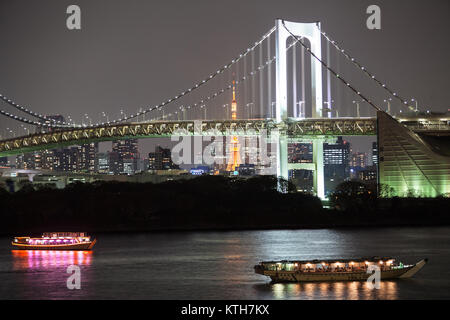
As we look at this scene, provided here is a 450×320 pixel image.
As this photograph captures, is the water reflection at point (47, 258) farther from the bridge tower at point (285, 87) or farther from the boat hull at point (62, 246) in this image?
the bridge tower at point (285, 87)

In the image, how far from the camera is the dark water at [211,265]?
75.3ft

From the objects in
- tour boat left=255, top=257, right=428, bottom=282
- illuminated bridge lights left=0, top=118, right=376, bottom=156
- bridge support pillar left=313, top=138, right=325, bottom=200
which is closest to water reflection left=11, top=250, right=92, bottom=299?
tour boat left=255, top=257, right=428, bottom=282

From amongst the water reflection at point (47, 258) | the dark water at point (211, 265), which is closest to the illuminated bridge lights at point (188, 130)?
the dark water at point (211, 265)

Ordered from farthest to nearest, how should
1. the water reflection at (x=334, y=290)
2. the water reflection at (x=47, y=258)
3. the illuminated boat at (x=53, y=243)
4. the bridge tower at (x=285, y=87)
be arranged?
1. the bridge tower at (x=285, y=87)
2. the illuminated boat at (x=53, y=243)
3. the water reflection at (x=47, y=258)
4. the water reflection at (x=334, y=290)

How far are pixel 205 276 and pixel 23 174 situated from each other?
52.4 meters

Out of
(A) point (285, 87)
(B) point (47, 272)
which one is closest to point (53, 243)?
(B) point (47, 272)

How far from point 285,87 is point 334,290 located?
23518mm

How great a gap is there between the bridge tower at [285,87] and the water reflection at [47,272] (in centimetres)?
1509

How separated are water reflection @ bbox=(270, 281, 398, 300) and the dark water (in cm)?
2

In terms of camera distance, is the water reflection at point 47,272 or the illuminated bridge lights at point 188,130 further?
the illuminated bridge lights at point 188,130

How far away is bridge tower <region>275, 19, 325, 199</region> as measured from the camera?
148 ft

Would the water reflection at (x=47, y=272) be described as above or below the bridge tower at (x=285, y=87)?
below

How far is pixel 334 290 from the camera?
23.2 m

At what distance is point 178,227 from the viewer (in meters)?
43.6
